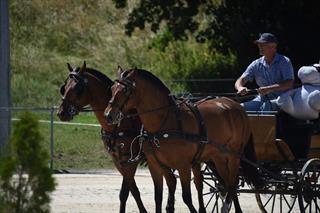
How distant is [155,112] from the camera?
12906 millimetres

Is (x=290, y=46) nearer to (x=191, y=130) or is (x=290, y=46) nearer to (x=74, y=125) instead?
(x=74, y=125)

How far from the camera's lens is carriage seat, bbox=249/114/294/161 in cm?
1372

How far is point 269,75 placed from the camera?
554 inches

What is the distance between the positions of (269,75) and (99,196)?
412cm

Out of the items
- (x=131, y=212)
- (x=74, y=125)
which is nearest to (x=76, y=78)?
(x=131, y=212)

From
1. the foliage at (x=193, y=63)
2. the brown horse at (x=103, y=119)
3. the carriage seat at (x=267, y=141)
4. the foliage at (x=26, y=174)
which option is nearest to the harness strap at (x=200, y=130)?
the brown horse at (x=103, y=119)

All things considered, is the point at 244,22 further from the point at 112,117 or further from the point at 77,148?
the point at 112,117

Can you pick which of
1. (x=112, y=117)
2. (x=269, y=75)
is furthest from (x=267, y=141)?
(x=112, y=117)

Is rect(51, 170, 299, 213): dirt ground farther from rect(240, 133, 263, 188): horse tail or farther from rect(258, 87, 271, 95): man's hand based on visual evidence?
rect(258, 87, 271, 95): man's hand

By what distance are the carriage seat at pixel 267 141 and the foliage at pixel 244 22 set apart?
41.7 feet

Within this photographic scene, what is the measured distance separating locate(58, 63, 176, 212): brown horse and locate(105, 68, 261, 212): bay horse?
0.35 m

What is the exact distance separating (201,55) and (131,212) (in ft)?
51.6

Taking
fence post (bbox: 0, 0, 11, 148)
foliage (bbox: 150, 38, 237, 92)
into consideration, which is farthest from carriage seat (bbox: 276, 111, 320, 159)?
foliage (bbox: 150, 38, 237, 92)

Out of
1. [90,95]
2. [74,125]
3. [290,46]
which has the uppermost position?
[90,95]
